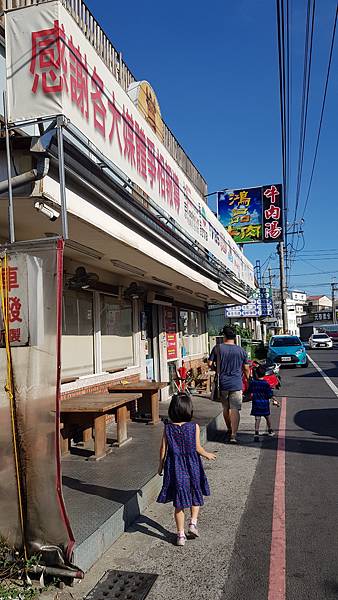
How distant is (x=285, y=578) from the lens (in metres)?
3.72

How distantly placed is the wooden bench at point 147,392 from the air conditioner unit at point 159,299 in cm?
235

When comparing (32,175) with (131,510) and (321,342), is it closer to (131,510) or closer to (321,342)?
(131,510)

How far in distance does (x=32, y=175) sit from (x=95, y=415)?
3174 mm

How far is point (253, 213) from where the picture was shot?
2167 cm

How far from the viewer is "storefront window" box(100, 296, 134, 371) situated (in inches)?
345

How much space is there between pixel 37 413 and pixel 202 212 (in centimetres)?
736

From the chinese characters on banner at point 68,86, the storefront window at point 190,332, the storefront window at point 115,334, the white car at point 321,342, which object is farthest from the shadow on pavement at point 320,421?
the white car at point 321,342

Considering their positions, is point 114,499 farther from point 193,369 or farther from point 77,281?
point 193,369

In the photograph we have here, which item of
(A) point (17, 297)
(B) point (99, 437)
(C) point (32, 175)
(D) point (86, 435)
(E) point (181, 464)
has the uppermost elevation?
(C) point (32, 175)

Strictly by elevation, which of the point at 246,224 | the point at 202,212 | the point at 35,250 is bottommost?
the point at 35,250

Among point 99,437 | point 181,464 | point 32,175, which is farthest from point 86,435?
point 32,175

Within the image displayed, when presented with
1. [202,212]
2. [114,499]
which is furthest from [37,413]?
[202,212]

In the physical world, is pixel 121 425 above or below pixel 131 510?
above

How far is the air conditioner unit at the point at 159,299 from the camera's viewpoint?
1080 cm
